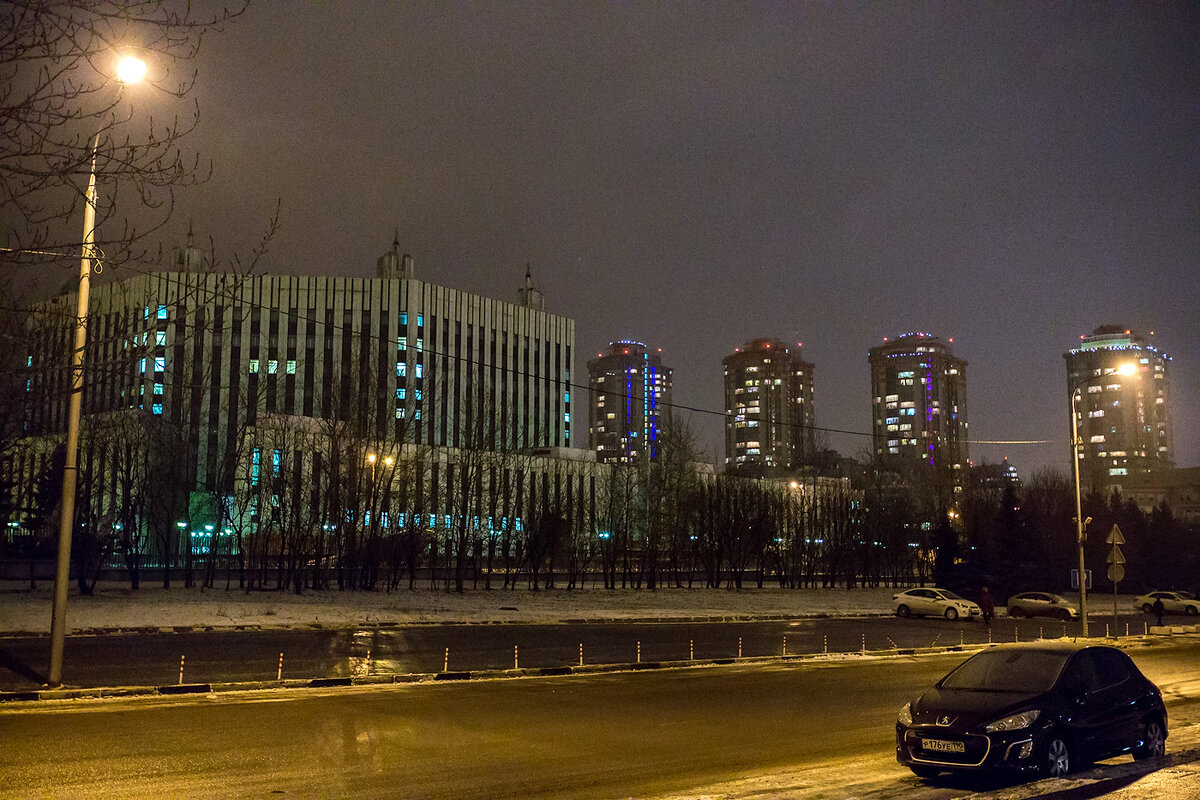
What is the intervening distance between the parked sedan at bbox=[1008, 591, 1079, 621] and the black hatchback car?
3873 cm

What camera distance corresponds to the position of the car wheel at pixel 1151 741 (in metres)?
11.1

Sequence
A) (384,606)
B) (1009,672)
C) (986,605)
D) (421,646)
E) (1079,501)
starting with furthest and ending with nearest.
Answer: (986,605)
(384,606)
(1079,501)
(421,646)
(1009,672)

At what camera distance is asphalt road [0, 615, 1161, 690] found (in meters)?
19.8

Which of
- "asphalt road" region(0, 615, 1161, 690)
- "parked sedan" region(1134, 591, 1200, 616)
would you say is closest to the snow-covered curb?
"asphalt road" region(0, 615, 1161, 690)

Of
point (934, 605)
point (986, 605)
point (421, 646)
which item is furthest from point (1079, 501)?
point (421, 646)

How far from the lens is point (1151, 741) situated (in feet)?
36.6

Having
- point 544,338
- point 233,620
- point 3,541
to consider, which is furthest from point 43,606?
point 544,338

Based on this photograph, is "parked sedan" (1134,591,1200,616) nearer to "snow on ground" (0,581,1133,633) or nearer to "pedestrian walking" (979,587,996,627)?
"snow on ground" (0,581,1133,633)

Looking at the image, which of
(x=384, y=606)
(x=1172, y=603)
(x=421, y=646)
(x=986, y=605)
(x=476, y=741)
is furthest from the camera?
(x=1172, y=603)

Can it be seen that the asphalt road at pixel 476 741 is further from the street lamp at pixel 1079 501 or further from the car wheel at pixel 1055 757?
the street lamp at pixel 1079 501

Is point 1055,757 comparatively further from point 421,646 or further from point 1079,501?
point 1079,501

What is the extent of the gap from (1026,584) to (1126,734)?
197ft

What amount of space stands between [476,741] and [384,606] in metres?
27.4

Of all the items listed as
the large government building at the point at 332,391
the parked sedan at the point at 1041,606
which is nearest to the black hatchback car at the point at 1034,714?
the large government building at the point at 332,391
